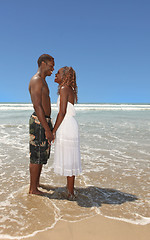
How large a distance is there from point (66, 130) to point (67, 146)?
24 centimetres

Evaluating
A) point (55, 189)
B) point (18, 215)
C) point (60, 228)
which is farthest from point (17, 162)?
point (60, 228)

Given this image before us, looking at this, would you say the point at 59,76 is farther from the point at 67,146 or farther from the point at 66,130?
the point at 67,146

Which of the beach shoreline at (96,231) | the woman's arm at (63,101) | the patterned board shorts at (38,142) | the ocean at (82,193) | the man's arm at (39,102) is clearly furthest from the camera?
the patterned board shorts at (38,142)

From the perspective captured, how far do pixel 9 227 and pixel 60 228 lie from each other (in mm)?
600

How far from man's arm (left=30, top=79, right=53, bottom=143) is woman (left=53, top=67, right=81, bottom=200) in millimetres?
116

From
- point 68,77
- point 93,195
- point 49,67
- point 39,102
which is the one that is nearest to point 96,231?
point 93,195

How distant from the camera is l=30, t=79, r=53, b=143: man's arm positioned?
302 centimetres

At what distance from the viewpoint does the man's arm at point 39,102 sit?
119 inches

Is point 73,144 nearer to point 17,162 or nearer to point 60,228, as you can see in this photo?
point 60,228

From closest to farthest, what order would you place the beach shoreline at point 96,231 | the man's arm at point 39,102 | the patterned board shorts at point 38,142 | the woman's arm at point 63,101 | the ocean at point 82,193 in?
the beach shoreline at point 96,231, the ocean at point 82,193, the woman's arm at point 63,101, the man's arm at point 39,102, the patterned board shorts at point 38,142

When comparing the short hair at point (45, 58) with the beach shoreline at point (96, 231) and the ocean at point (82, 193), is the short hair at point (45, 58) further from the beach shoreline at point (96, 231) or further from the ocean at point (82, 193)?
the beach shoreline at point (96, 231)

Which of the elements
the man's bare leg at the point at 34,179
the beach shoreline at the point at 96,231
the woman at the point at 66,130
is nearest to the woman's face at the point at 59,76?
the woman at the point at 66,130

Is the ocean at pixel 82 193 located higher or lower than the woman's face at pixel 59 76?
lower

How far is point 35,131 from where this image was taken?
313cm
